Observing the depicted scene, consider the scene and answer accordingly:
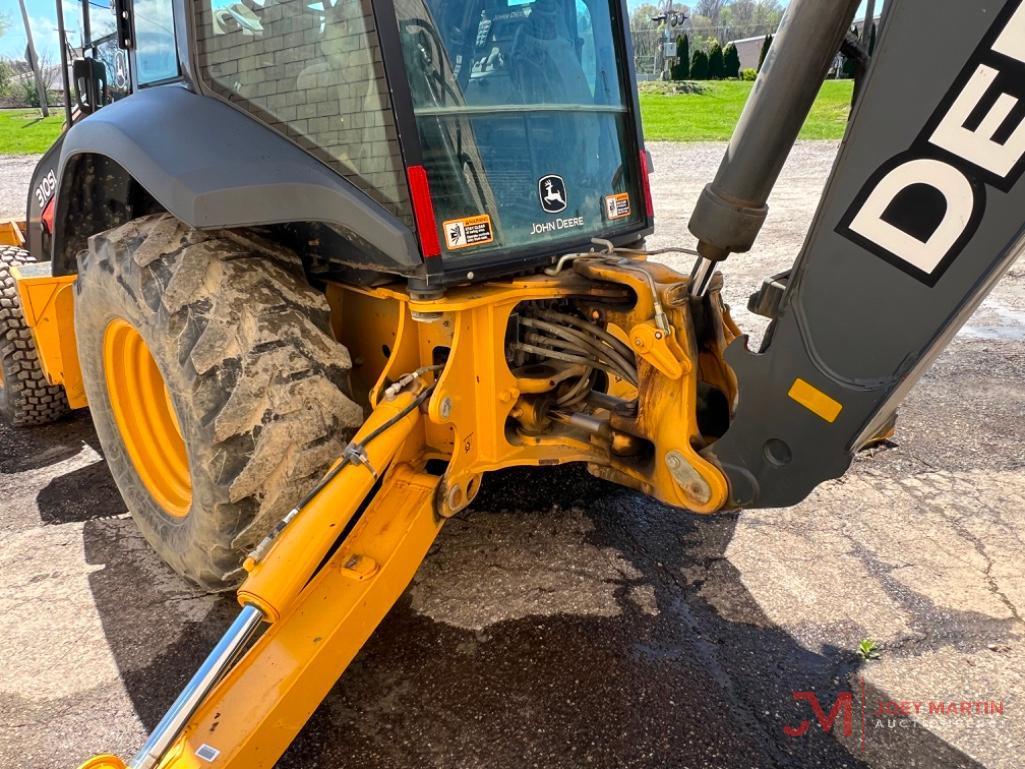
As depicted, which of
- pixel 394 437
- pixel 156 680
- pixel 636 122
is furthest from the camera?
pixel 636 122

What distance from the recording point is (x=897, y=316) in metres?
1.59

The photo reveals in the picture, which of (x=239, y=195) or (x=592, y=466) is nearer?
(x=239, y=195)

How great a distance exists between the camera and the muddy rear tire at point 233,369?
2.01 meters

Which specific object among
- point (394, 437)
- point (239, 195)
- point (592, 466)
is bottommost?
point (592, 466)

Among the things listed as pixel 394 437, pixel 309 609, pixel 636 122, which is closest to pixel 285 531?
pixel 309 609

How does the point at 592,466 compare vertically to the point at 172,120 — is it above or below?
below

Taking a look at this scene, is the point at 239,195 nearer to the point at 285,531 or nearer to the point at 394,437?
the point at 394,437

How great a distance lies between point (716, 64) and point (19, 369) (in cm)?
3635

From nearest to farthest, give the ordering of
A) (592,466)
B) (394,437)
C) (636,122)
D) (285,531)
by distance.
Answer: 1. (285,531)
2. (394,437)
3. (592,466)
4. (636,122)

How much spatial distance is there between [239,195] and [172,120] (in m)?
0.41

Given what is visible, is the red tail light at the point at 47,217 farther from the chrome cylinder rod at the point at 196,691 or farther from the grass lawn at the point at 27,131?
the grass lawn at the point at 27,131

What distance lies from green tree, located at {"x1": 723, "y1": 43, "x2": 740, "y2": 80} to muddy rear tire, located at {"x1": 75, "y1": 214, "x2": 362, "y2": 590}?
36397 millimetres

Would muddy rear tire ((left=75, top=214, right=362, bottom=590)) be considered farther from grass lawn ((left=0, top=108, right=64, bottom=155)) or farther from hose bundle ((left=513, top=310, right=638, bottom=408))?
grass lawn ((left=0, top=108, right=64, bottom=155))

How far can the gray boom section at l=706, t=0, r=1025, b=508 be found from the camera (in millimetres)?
1362
